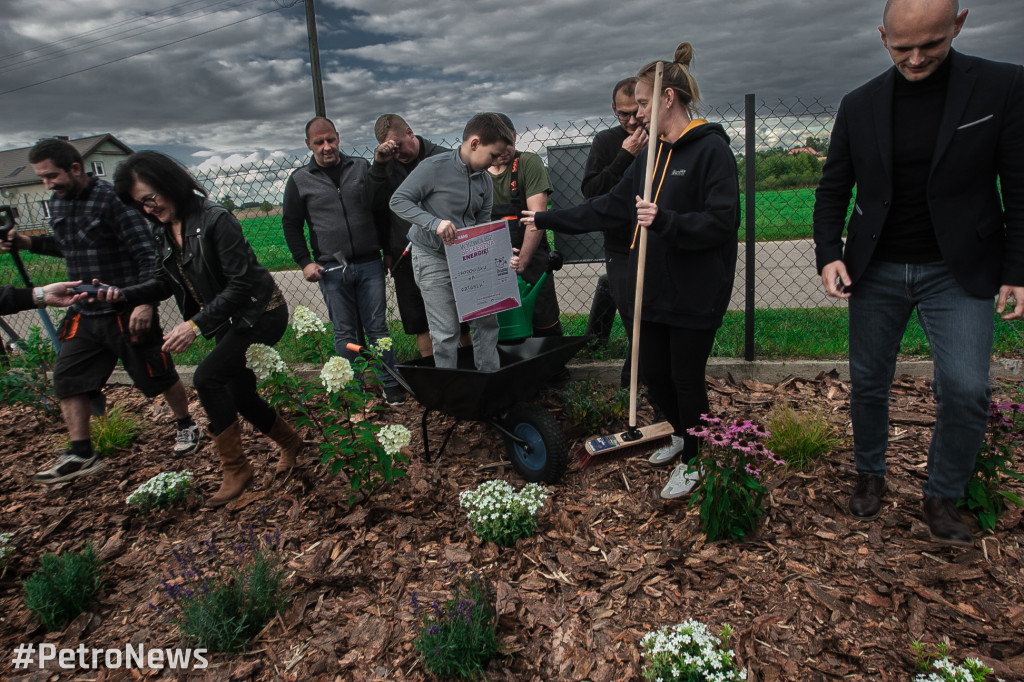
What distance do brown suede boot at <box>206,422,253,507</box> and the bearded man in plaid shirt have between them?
0.88 metres

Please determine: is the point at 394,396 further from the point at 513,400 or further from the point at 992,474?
the point at 992,474

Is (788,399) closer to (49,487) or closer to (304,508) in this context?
(304,508)

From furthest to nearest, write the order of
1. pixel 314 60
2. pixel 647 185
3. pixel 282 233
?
pixel 282 233 → pixel 314 60 → pixel 647 185

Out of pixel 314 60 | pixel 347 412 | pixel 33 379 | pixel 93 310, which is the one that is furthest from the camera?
pixel 314 60

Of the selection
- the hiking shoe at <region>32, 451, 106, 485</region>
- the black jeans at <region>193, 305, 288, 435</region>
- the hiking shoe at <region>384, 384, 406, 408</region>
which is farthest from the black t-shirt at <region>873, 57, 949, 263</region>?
the hiking shoe at <region>32, 451, 106, 485</region>

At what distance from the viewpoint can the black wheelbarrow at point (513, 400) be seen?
278 cm

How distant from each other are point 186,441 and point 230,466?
920 mm

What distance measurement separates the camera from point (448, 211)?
3098 mm

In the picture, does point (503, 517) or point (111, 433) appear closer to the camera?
point (503, 517)

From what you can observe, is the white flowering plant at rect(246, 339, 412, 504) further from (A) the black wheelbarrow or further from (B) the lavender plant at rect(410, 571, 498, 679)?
(B) the lavender plant at rect(410, 571, 498, 679)

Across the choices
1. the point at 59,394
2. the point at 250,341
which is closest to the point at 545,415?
the point at 250,341

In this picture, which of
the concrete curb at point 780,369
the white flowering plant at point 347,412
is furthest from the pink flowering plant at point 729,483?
the concrete curb at point 780,369

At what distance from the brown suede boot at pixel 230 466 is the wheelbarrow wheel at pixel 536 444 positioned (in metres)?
1.44

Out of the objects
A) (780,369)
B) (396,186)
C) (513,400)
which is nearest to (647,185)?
(513,400)
